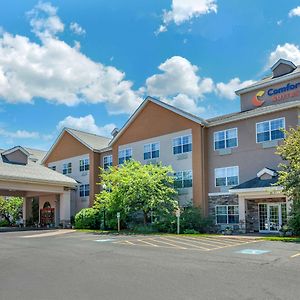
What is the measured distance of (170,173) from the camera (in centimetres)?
3325

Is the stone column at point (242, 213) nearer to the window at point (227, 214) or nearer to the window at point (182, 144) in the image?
the window at point (227, 214)

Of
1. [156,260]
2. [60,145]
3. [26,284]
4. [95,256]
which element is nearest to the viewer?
[26,284]

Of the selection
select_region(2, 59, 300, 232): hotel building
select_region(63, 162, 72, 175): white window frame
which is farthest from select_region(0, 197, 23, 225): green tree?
select_region(2, 59, 300, 232): hotel building

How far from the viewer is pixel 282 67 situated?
1195 inches

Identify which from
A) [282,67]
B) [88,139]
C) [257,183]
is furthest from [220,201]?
[88,139]

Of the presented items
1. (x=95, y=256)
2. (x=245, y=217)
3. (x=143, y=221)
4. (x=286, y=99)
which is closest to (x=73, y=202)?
(x=143, y=221)

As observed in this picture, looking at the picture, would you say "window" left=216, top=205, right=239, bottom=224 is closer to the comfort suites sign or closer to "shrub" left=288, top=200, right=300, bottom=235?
"shrub" left=288, top=200, right=300, bottom=235

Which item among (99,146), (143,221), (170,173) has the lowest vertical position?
(143,221)

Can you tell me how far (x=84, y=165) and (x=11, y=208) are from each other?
12289mm

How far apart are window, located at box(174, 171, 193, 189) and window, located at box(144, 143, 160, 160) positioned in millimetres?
3122

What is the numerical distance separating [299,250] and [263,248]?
151cm

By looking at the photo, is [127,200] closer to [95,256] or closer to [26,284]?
[95,256]

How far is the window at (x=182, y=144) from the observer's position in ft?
106

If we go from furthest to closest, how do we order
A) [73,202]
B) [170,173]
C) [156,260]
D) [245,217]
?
1. [73,202]
2. [170,173]
3. [245,217]
4. [156,260]
